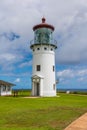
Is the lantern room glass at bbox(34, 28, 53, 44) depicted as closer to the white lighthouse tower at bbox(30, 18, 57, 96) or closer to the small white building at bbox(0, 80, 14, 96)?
the white lighthouse tower at bbox(30, 18, 57, 96)

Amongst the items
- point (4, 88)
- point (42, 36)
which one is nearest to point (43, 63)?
point (42, 36)

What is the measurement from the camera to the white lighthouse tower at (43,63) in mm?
34344

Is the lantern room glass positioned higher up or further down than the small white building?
higher up

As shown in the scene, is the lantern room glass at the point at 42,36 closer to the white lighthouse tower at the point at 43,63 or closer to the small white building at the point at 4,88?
the white lighthouse tower at the point at 43,63

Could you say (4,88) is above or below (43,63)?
below

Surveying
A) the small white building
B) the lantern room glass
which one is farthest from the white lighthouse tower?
the small white building

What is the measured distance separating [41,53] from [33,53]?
1.81 meters

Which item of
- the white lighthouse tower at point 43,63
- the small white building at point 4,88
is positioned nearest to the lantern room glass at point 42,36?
the white lighthouse tower at point 43,63

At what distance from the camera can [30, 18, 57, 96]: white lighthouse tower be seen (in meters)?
34.3

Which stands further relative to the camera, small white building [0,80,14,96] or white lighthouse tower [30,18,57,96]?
small white building [0,80,14,96]

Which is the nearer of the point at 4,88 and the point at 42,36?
the point at 42,36

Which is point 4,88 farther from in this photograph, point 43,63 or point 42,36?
point 42,36

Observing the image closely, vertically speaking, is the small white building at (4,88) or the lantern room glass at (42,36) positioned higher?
the lantern room glass at (42,36)

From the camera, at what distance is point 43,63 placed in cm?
3469
